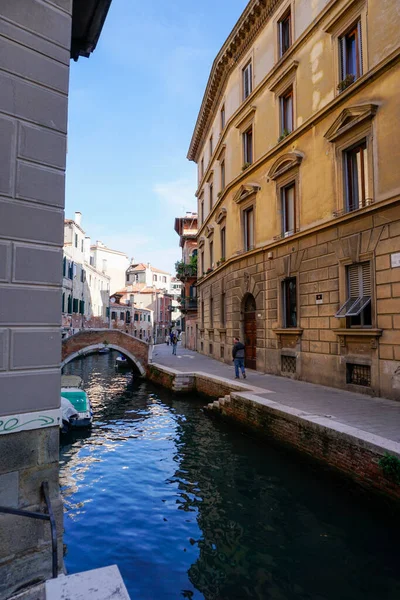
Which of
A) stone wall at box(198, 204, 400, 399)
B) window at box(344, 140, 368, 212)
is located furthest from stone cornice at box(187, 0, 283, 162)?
stone wall at box(198, 204, 400, 399)

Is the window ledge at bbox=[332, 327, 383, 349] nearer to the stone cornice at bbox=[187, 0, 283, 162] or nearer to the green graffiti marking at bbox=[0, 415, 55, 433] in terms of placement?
the green graffiti marking at bbox=[0, 415, 55, 433]

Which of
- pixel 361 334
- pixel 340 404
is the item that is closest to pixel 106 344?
pixel 361 334

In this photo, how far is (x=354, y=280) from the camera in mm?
11148

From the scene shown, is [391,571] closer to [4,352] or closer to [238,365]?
[4,352]

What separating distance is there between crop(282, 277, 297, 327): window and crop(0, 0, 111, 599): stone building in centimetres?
1126

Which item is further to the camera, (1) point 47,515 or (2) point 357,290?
(2) point 357,290

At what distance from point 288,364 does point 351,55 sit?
9.70 meters

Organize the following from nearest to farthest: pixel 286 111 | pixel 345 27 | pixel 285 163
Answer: pixel 345 27
pixel 285 163
pixel 286 111

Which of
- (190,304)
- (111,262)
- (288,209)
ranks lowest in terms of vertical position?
(190,304)

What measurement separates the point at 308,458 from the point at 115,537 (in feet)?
12.7

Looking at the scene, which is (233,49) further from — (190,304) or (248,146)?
(190,304)

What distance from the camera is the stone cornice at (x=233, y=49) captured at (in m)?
15.7

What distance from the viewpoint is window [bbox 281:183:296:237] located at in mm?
14258

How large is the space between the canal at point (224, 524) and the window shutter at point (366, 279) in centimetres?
478
